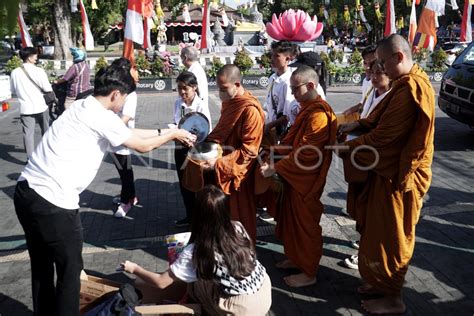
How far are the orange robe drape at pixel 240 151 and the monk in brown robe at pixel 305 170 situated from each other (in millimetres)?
183

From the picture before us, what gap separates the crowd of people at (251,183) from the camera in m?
2.52

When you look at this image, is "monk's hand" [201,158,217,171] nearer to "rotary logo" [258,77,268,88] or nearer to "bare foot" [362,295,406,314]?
"bare foot" [362,295,406,314]

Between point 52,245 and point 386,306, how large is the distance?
2.28 meters

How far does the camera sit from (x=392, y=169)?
2973 mm

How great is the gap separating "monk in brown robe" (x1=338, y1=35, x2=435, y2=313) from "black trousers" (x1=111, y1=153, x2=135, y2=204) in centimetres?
269

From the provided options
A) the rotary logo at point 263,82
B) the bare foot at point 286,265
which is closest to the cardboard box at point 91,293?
the bare foot at point 286,265

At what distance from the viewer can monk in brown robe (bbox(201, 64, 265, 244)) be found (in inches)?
139

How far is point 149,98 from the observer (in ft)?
48.7

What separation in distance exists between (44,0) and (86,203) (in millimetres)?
20521

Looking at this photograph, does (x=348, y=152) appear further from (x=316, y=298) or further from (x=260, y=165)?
(x=316, y=298)

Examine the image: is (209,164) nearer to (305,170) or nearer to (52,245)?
(305,170)

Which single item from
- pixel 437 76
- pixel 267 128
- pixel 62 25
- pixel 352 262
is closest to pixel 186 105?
pixel 267 128

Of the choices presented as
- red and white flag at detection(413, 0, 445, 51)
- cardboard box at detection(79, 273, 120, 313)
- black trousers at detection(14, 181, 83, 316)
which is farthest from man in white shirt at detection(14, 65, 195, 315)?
red and white flag at detection(413, 0, 445, 51)

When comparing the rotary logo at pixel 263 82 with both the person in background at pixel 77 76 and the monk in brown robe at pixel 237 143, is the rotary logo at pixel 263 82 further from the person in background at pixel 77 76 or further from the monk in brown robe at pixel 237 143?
the monk in brown robe at pixel 237 143
